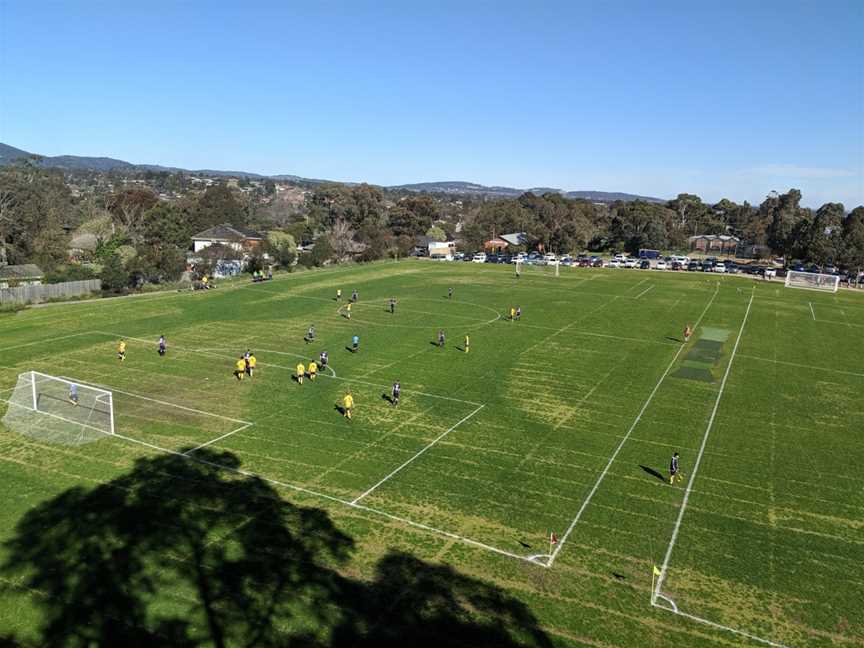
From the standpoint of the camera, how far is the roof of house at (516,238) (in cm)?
13075

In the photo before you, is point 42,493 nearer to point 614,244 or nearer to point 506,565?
point 506,565

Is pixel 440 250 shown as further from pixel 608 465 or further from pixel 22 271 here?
pixel 608 465

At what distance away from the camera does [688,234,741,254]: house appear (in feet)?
470

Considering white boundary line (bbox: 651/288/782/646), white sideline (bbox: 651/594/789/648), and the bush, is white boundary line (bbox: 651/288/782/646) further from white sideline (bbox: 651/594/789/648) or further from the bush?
the bush

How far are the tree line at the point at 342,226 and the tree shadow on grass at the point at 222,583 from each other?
49516 mm

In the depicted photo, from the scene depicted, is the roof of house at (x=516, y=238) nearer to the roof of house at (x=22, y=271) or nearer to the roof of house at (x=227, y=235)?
the roof of house at (x=227, y=235)

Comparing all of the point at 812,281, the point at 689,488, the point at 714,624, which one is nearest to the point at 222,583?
the point at 714,624

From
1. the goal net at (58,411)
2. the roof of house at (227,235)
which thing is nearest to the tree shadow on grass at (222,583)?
the goal net at (58,411)

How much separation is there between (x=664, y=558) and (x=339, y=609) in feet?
32.9

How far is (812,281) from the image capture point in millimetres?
83750

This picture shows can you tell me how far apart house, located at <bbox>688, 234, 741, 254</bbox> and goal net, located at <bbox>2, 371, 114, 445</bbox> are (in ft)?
452

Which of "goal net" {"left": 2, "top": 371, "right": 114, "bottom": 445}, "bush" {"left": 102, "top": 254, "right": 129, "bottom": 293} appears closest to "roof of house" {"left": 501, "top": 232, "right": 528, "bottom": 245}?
"bush" {"left": 102, "top": 254, "right": 129, "bottom": 293}

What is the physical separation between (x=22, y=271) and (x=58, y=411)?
170 ft

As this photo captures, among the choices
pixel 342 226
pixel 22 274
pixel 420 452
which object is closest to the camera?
pixel 420 452
